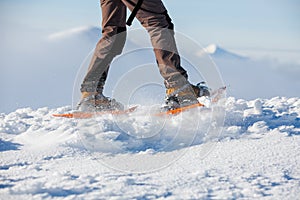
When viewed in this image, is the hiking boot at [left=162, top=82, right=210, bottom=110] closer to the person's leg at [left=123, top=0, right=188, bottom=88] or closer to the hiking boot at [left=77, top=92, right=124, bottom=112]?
the person's leg at [left=123, top=0, right=188, bottom=88]

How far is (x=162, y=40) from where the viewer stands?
293cm

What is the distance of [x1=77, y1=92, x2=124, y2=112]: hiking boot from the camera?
3164mm

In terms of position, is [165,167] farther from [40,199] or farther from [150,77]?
[150,77]

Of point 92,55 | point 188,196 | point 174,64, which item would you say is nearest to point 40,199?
point 188,196

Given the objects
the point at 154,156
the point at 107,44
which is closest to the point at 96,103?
the point at 107,44

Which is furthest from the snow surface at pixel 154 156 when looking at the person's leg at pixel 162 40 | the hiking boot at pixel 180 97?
the person's leg at pixel 162 40

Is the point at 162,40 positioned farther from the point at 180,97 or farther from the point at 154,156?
the point at 154,156

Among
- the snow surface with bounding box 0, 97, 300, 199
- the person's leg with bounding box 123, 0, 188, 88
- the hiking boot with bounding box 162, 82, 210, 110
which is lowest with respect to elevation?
the snow surface with bounding box 0, 97, 300, 199

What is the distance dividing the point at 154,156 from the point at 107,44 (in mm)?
1287

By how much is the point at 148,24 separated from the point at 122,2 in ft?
→ 1.39

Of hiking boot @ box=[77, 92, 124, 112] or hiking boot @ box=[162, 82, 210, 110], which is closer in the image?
hiking boot @ box=[162, 82, 210, 110]

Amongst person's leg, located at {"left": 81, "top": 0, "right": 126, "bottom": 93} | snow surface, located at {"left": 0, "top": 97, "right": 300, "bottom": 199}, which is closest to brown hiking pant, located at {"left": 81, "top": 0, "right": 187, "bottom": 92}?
person's leg, located at {"left": 81, "top": 0, "right": 126, "bottom": 93}

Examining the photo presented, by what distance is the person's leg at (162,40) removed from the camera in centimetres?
294

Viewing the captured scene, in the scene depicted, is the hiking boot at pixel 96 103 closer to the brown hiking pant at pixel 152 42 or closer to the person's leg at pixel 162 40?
the brown hiking pant at pixel 152 42
